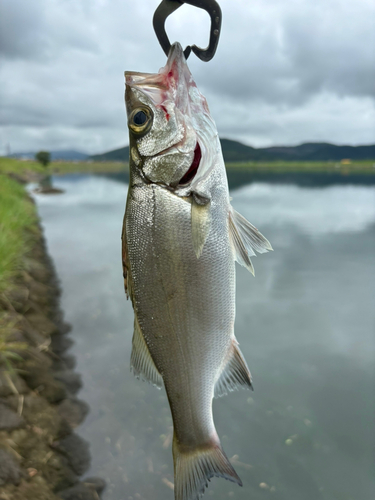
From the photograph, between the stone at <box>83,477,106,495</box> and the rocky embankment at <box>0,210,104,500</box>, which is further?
the stone at <box>83,477,106,495</box>

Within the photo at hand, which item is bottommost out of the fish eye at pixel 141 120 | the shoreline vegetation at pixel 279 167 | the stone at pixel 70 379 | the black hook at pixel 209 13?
the stone at pixel 70 379

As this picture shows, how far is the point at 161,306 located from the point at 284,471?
6109 millimetres

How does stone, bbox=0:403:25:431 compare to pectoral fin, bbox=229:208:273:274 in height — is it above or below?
below

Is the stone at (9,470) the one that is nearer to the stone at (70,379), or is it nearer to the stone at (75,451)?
the stone at (75,451)

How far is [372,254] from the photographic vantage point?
20.5 metres

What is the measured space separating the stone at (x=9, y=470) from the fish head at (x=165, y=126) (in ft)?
13.3

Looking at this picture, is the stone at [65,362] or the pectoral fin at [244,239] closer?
the pectoral fin at [244,239]

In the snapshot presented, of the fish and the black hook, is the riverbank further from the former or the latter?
the black hook

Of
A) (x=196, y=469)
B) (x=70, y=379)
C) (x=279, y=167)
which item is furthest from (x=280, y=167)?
(x=196, y=469)

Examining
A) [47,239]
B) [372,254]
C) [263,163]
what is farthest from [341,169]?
[47,239]

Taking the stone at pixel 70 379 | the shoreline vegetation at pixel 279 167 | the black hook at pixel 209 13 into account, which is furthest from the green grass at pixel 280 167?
the black hook at pixel 209 13

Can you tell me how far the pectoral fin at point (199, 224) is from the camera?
1.82 meters

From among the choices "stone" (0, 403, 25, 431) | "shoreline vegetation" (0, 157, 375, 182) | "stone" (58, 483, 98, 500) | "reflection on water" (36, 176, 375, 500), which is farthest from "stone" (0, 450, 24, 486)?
"shoreline vegetation" (0, 157, 375, 182)

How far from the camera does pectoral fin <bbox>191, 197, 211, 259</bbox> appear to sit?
1824 mm
